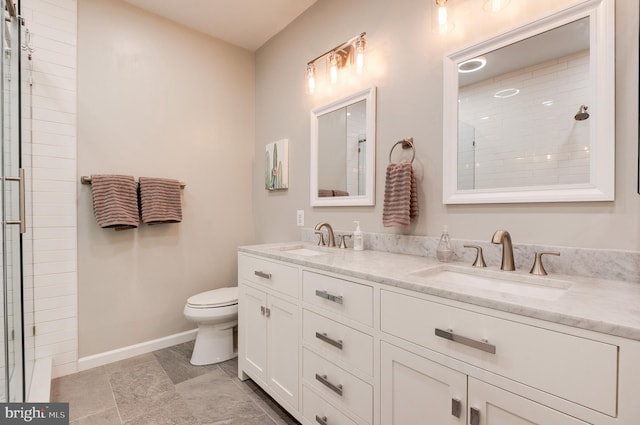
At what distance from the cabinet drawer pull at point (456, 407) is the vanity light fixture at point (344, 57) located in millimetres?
1742

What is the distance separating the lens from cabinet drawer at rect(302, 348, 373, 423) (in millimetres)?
1187

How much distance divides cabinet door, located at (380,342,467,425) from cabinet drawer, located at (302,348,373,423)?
0.09 meters

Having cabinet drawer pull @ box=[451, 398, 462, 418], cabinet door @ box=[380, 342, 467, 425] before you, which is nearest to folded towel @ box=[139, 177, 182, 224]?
cabinet door @ box=[380, 342, 467, 425]

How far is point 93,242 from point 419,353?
2.26 metres

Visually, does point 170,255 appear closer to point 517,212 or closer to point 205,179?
point 205,179

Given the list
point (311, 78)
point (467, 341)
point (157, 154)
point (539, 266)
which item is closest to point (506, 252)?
point (539, 266)

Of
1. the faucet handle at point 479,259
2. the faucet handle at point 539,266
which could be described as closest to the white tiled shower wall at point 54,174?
Answer: the faucet handle at point 479,259

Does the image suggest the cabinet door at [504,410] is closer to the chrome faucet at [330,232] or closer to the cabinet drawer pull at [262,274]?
the cabinet drawer pull at [262,274]

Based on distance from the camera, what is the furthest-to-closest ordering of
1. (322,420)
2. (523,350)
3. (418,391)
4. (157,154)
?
(157,154) < (322,420) < (418,391) < (523,350)

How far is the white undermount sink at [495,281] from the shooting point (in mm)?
1012

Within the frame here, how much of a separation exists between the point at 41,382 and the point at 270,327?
1.36 m

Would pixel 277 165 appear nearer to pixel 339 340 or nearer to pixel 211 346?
pixel 211 346

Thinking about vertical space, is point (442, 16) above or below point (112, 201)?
above

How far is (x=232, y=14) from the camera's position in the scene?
2377 mm
